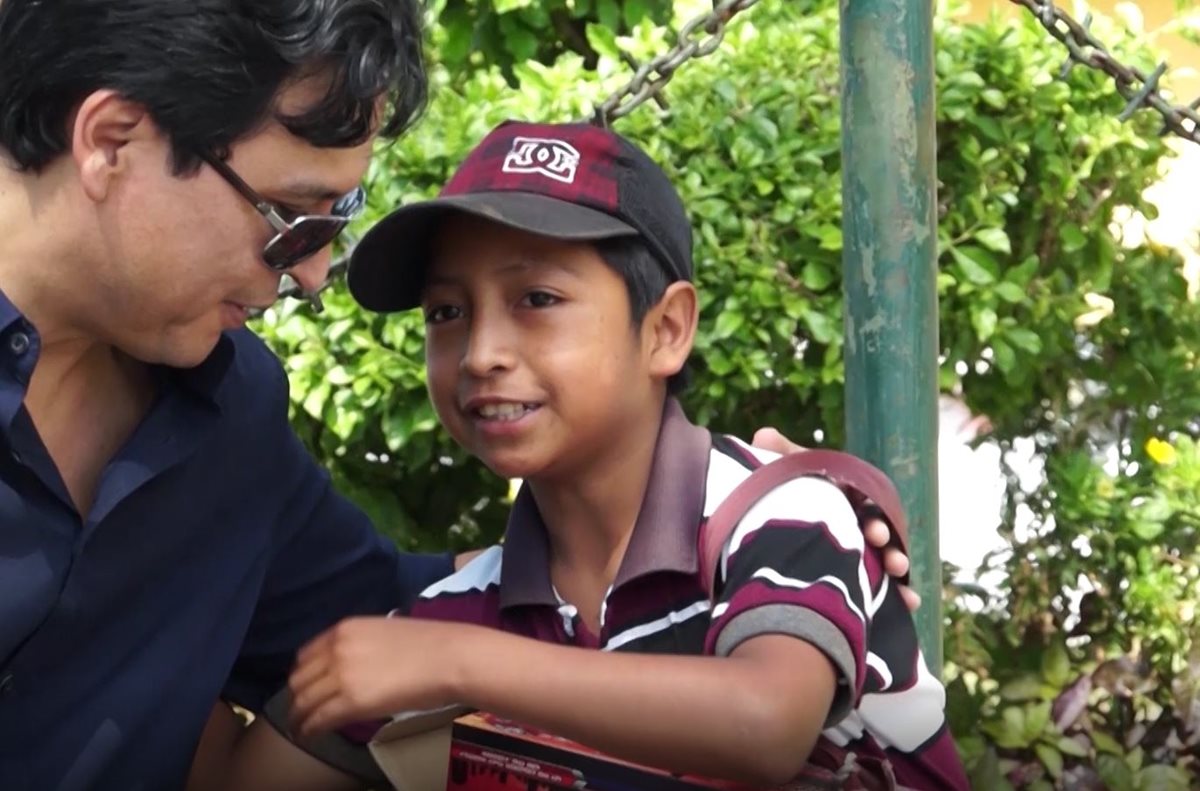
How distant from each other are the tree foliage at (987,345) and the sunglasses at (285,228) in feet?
4.62

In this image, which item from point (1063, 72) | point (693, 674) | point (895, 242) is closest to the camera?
point (693, 674)

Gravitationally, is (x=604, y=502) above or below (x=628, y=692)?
above

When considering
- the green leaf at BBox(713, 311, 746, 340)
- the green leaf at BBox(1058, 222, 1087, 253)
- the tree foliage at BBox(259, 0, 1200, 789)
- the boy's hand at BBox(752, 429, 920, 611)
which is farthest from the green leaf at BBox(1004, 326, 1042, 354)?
the boy's hand at BBox(752, 429, 920, 611)

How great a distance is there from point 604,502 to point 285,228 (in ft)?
1.83

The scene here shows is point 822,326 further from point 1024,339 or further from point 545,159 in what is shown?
point 545,159

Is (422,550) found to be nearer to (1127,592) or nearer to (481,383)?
(1127,592)

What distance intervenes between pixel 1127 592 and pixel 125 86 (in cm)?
267

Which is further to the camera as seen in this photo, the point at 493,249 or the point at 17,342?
the point at 493,249

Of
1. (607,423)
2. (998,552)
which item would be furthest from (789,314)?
(607,423)

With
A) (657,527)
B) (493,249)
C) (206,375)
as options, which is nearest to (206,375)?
(206,375)

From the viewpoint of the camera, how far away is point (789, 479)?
238 cm

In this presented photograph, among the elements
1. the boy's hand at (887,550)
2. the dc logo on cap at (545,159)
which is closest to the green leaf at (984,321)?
the boy's hand at (887,550)

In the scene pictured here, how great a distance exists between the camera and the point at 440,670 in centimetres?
218

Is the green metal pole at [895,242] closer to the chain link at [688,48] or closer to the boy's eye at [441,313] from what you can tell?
the chain link at [688,48]
